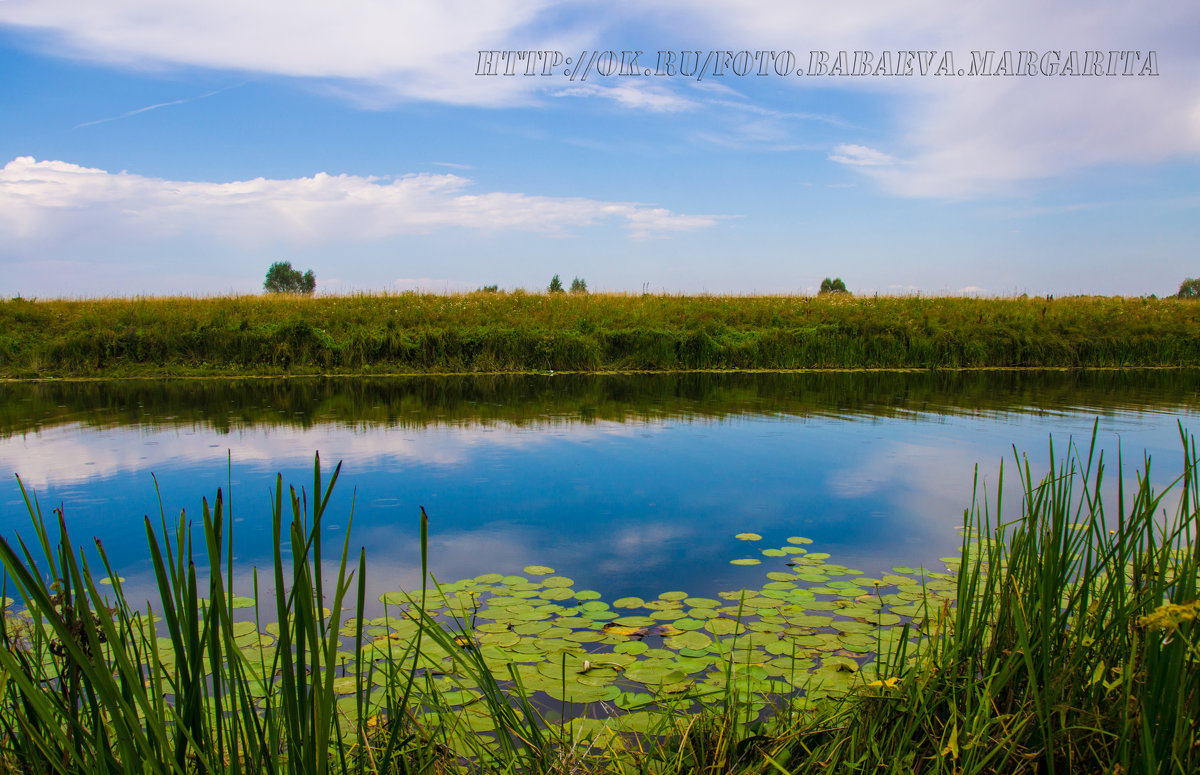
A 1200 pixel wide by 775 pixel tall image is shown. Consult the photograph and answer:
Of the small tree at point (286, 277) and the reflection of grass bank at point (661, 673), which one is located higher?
the small tree at point (286, 277)

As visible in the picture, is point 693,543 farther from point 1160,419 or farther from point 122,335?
point 122,335

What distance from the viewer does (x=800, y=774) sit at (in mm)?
1650

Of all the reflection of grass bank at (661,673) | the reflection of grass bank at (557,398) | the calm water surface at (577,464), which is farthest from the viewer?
the reflection of grass bank at (557,398)

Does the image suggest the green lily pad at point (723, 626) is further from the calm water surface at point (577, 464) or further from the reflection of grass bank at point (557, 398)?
the reflection of grass bank at point (557, 398)

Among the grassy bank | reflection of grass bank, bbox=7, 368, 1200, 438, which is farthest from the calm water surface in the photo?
the grassy bank

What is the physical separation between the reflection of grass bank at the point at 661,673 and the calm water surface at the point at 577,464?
31 centimetres

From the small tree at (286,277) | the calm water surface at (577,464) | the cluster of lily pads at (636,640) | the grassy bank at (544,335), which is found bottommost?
the cluster of lily pads at (636,640)

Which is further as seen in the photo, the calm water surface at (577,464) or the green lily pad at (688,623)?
the calm water surface at (577,464)

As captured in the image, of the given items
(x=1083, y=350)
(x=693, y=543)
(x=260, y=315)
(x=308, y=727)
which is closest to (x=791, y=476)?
(x=693, y=543)

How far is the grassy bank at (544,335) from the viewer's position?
15328 mm

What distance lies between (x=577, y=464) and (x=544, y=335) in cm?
990

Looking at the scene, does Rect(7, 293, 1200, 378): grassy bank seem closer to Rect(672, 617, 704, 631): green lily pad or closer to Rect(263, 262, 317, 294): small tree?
Rect(672, 617, 704, 631): green lily pad

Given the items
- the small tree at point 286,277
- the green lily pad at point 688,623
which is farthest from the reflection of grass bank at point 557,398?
the small tree at point 286,277

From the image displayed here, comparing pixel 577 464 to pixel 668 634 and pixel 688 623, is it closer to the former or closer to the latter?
pixel 688 623
